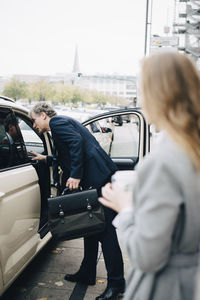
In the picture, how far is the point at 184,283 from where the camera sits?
4.32ft

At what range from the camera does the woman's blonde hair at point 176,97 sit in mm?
1271

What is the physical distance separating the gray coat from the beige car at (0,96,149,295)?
1.56 m

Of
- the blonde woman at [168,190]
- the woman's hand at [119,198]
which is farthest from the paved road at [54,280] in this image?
the blonde woman at [168,190]

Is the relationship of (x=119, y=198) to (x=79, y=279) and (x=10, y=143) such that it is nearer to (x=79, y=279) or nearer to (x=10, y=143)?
(x=10, y=143)

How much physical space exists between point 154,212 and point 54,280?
2.81 m

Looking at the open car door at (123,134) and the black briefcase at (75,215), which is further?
the open car door at (123,134)

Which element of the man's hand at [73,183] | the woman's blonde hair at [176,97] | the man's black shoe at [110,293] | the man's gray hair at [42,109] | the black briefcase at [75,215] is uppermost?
the woman's blonde hair at [176,97]

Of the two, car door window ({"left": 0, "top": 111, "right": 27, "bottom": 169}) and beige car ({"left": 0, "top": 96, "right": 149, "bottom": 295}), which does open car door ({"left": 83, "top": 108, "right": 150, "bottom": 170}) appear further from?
car door window ({"left": 0, "top": 111, "right": 27, "bottom": 169})

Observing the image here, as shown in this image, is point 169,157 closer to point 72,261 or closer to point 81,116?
point 72,261

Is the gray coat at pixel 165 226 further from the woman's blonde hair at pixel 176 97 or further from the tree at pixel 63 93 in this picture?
the tree at pixel 63 93

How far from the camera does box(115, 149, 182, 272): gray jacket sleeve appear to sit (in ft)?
3.93

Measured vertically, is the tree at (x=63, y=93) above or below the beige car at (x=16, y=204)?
below

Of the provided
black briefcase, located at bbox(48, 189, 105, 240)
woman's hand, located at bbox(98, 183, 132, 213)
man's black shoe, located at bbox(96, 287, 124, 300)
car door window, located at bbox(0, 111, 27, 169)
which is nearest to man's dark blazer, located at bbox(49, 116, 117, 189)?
black briefcase, located at bbox(48, 189, 105, 240)

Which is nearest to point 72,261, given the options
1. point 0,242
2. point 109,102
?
point 0,242
